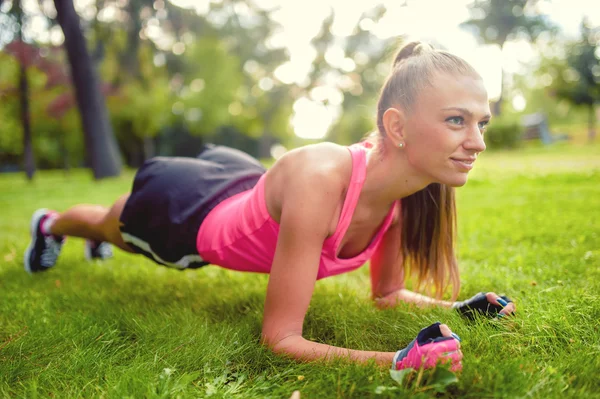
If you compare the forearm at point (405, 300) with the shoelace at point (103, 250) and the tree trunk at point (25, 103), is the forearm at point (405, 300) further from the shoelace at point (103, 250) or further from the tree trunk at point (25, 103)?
the tree trunk at point (25, 103)

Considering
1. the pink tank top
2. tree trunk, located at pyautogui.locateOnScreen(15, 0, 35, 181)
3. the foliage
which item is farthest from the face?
the foliage

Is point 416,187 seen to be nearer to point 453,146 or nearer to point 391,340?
point 453,146

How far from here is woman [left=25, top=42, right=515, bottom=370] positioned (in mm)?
1781

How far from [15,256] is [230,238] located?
2607 millimetres

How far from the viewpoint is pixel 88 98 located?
43.0 ft

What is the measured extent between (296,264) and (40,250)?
2346 mm

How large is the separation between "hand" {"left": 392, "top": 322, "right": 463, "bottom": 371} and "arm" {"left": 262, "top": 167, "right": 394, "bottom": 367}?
0.35 metres

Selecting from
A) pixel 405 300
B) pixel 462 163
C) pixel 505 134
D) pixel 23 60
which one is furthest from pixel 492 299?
pixel 505 134

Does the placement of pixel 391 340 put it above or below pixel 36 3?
below

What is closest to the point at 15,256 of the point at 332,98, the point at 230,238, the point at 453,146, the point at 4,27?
the point at 230,238

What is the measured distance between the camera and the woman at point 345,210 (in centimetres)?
178

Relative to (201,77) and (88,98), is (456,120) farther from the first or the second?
(201,77)

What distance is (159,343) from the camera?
6.29ft

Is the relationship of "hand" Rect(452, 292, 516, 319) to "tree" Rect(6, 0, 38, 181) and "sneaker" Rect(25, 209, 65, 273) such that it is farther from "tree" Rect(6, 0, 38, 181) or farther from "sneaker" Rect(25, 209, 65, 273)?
"tree" Rect(6, 0, 38, 181)
